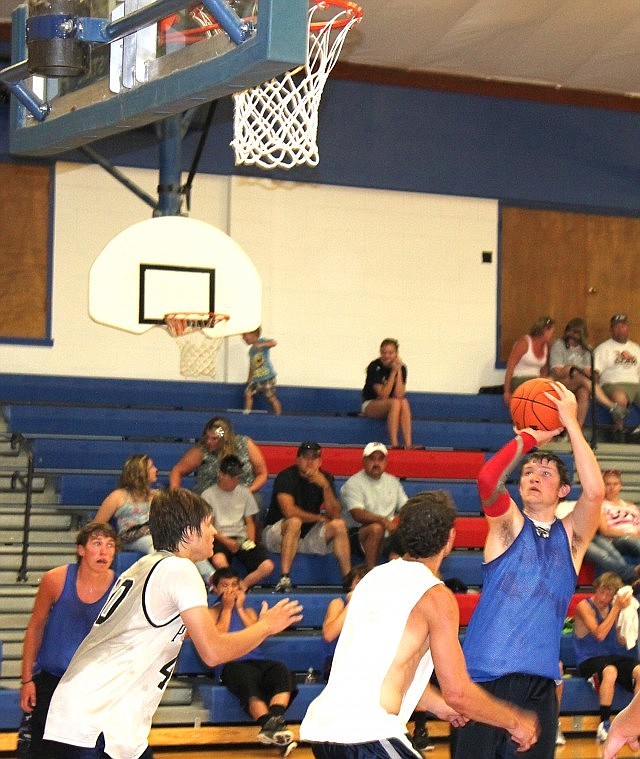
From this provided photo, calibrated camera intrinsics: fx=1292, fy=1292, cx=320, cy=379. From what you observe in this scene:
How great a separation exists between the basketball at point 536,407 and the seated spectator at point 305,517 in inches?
174

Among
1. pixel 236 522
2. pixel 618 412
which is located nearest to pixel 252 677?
pixel 236 522

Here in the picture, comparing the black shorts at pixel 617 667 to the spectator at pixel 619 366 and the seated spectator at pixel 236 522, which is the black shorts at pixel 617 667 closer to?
the seated spectator at pixel 236 522

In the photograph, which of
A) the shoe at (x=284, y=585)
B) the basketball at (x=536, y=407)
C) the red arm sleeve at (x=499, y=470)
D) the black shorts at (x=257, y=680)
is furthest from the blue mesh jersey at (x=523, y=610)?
the shoe at (x=284, y=585)

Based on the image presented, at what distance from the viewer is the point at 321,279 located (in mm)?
14047

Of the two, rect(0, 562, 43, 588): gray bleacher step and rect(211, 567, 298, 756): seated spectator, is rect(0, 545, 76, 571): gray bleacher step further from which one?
rect(211, 567, 298, 756): seated spectator

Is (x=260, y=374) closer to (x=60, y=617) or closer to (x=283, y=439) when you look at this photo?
(x=283, y=439)

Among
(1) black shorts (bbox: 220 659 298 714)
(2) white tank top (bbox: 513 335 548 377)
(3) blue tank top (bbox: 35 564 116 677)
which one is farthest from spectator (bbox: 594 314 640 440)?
(3) blue tank top (bbox: 35 564 116 677)

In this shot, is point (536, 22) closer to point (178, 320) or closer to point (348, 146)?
point (348, 146)

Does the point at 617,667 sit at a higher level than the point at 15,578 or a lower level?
lower

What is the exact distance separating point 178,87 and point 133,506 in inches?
195

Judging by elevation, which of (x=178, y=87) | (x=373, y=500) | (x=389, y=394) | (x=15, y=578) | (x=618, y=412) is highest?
(x=178, y=87)

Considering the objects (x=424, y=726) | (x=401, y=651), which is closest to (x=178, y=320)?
(x=424, y=726)

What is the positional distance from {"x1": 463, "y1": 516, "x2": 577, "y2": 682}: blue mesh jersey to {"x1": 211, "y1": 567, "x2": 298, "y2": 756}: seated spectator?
365 centimetres

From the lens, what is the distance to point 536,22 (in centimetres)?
1296
